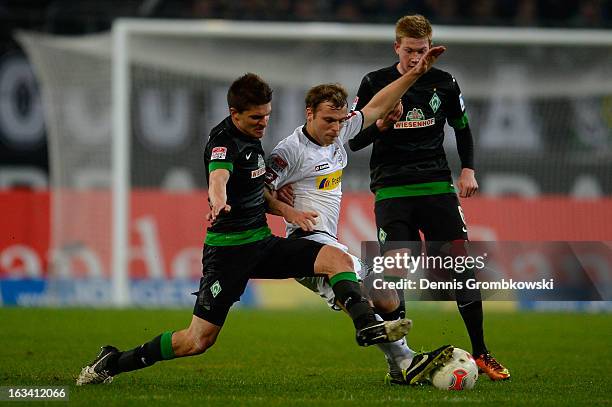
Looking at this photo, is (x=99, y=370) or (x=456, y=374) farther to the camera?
(x=99, y=370)

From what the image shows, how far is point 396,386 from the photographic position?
746 centimetres

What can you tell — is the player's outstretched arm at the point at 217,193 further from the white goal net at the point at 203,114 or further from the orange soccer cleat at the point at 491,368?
the white goal net at the point at 203,114

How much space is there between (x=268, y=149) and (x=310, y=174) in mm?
9038

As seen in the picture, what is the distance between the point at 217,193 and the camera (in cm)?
655

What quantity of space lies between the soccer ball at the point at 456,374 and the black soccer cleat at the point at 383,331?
77 cm

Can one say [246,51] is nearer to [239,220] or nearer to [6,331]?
[6,331]

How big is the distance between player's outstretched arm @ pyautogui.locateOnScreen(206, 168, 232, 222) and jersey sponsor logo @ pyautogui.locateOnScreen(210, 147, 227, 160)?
0.10 meters

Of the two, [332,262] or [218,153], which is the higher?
[218,153]

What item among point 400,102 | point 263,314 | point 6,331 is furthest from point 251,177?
point 263,314

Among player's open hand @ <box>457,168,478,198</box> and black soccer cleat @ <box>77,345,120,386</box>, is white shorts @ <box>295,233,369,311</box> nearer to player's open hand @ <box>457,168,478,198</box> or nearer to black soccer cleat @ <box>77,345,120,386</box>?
player's open hand @ <box>457,168,478,198</box>

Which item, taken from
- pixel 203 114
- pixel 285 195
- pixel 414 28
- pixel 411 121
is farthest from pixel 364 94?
pixel 203 114

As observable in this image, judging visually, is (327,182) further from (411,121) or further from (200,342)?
(200,342)

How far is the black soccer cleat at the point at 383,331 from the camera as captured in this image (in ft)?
21.1

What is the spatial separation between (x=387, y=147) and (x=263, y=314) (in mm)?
7269
